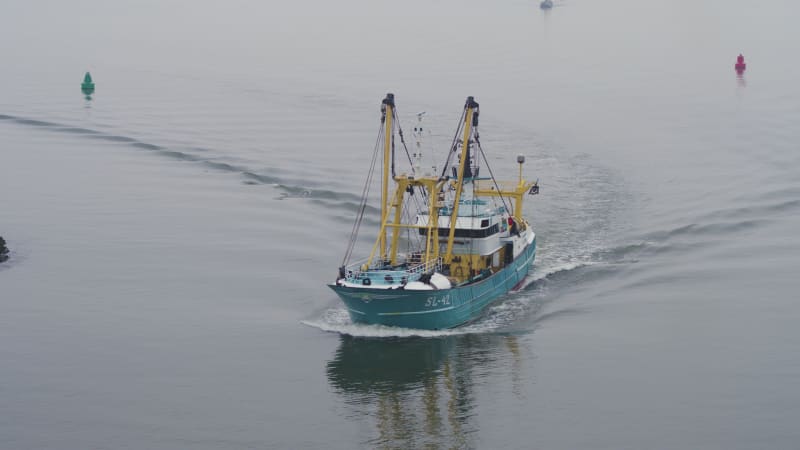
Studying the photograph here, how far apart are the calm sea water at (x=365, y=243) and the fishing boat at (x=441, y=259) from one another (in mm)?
1109

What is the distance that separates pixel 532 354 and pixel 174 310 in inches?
705

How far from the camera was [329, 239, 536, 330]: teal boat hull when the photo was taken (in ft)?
162

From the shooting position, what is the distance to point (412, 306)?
50125mm

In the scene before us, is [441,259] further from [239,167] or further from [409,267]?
[239,167]

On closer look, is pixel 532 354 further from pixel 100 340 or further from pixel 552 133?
pixel 552 133

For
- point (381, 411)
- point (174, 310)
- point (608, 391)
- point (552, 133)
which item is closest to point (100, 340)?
point (174, 310)

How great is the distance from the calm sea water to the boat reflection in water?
0.44 feet

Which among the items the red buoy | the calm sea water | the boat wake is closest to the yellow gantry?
the calm sea water

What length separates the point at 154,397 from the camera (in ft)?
144

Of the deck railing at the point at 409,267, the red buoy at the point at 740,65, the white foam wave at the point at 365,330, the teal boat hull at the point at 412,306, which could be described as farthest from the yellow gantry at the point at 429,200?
the red buoy at the point at 740,65

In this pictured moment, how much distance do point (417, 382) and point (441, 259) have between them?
952cm

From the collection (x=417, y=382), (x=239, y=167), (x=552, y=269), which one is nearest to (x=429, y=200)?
(x=417, y=382)

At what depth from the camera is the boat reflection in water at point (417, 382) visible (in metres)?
41.3

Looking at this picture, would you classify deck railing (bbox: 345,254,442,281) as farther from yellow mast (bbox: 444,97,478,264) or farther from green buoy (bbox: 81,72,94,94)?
green buoy (bbox: 81,72,94,94)
